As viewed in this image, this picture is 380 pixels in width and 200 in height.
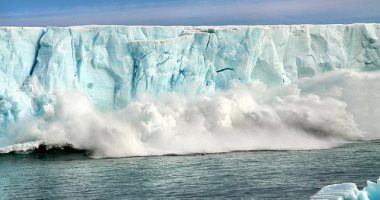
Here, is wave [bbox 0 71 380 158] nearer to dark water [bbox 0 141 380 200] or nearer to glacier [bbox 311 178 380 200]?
dark water [bbox 0 141 380 200]

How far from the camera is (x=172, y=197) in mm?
14828

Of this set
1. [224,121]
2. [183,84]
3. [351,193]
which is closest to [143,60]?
[183,84]

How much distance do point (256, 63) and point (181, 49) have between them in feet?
10.2

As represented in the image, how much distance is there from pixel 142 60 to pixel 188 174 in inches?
277

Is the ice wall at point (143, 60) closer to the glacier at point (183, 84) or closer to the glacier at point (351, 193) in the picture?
the glacier at point (183, 84)

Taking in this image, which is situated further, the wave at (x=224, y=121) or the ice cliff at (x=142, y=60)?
the ice cliff at (x=142, y=60)

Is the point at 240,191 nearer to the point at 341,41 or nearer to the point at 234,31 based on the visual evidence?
the point at 234,31

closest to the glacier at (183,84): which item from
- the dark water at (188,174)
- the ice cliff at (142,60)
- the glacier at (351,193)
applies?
the ice cliff at (142,60)

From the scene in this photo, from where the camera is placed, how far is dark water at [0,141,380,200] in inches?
607

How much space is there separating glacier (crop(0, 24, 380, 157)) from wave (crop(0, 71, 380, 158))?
4 cm

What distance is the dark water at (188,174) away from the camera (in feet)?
50.5

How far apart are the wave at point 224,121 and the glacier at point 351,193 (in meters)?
10.9

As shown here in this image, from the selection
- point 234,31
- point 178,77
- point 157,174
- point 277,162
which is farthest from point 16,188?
point 234,31

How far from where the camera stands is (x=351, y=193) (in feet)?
35.4
